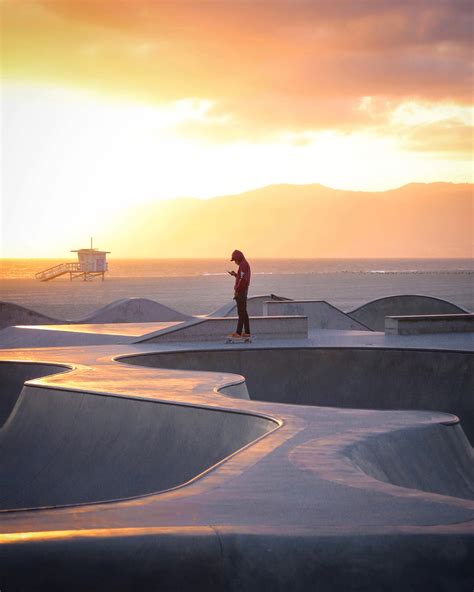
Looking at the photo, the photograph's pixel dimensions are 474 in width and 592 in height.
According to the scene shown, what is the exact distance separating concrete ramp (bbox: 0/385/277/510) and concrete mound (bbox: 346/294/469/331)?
18.3 meters

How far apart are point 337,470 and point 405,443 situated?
1744 millimetres

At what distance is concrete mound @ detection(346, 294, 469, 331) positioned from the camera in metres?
28.8

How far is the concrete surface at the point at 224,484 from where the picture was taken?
15.8 ft

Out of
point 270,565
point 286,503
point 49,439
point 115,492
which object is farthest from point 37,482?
point 270,565

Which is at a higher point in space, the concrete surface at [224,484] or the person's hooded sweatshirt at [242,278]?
the person's hooded sweatshirt at [242,278]

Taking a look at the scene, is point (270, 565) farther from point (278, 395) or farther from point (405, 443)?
point (278, 395)

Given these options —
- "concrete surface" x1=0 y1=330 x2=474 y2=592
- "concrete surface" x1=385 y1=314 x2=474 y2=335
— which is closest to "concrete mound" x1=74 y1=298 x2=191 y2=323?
"concrete surface" x1=385 y1=314 x2=474 y2=335

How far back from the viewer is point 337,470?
6.67 metres

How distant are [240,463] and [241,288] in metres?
10.3

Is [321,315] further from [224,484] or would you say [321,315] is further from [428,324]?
[224,484]

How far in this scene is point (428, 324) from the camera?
20375 mm

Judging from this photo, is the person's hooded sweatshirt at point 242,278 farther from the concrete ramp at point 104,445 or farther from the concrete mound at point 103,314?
the concrete mound at point 103,314

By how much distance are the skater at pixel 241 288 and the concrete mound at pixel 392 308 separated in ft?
36.6

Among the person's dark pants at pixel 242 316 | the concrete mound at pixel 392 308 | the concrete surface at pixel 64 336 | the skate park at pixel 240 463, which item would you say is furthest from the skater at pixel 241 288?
the concrete mound at pixel 392 308
